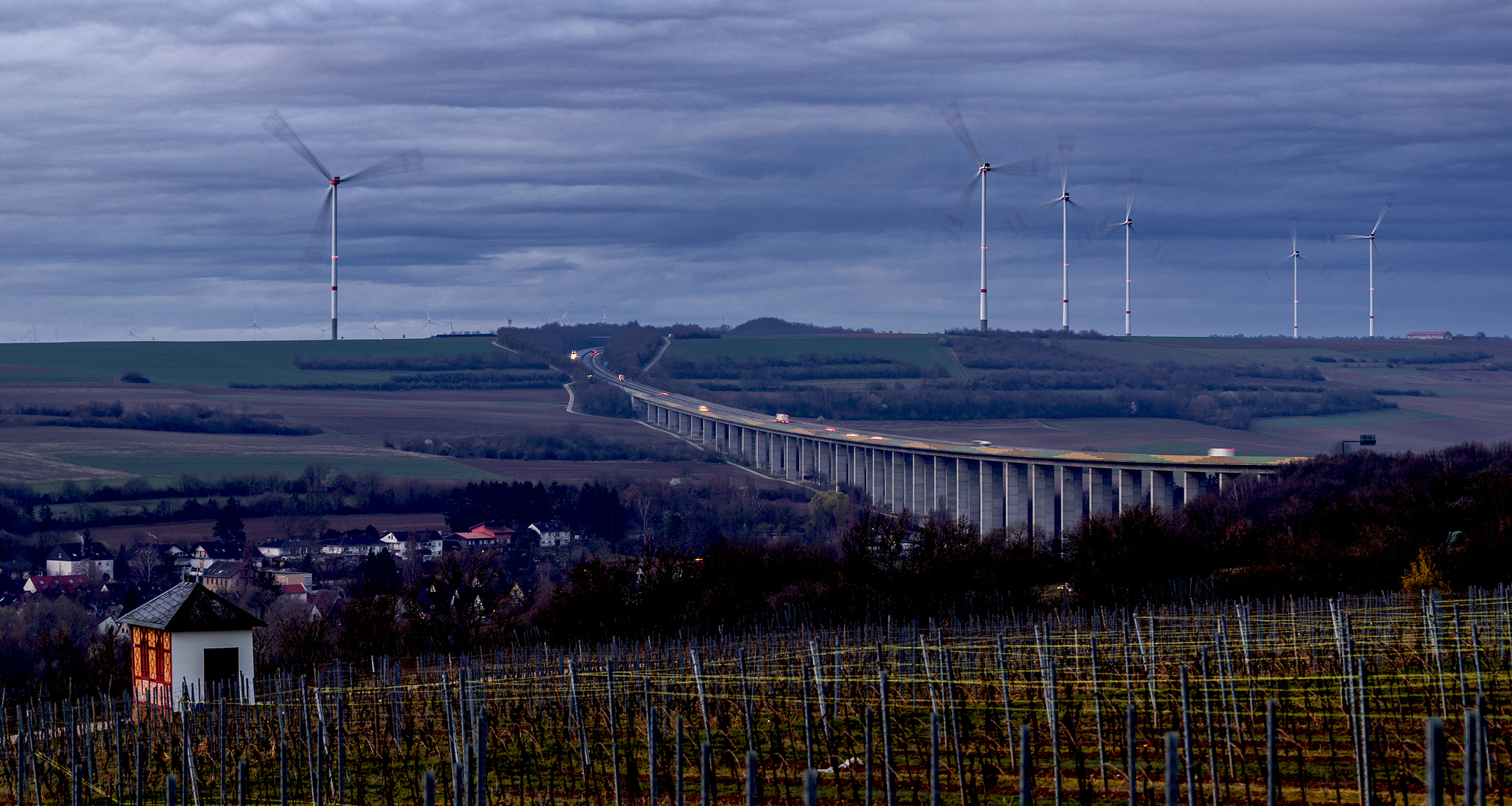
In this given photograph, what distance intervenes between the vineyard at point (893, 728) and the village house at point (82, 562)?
142m

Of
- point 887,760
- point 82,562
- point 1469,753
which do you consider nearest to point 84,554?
point 82,562

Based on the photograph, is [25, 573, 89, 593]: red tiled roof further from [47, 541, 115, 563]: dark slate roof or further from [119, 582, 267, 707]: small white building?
[119, 582, 267, 707]: small white building

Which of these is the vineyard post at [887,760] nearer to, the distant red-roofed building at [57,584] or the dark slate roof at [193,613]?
the dark slate roof at [193,613]

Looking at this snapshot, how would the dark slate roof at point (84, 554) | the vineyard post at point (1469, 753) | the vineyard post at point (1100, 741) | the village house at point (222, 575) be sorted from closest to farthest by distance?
the vineyard post at point (1469, 753) < the vineyard post at point (1100, 741) < the village house at point (222, 575) < the dark slate roof at point (84, 554)

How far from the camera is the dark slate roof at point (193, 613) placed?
56812mm

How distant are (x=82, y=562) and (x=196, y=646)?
147 metres

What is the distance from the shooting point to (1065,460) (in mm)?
184875

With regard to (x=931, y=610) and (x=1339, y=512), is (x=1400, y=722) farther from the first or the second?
(x=1339, y=512)

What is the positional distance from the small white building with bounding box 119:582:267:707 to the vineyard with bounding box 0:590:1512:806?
3.45 feet

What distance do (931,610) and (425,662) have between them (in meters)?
24.6

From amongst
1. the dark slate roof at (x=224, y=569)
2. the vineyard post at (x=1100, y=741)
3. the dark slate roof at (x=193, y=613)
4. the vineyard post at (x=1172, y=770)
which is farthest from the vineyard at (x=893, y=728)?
the dark slate roof at (x=224, y=569)

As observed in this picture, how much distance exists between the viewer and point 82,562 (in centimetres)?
19275

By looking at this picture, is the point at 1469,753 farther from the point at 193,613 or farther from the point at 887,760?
the point at 193,613

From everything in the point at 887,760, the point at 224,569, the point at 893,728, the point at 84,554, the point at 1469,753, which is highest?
the point at 1469,753
